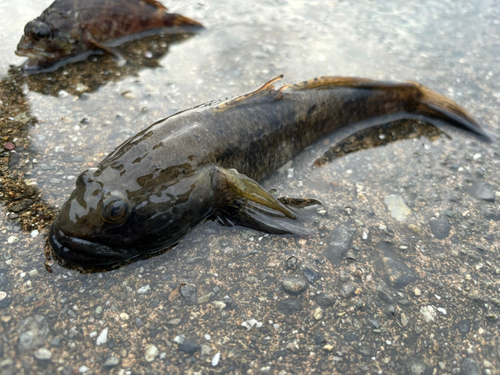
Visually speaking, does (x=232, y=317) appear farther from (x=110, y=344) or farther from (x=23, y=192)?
(x=23, y=192)

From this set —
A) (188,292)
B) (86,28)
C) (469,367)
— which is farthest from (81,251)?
(86,28)

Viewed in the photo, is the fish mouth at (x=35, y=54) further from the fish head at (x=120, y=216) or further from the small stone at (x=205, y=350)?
the small stone at (x=205, y=350)

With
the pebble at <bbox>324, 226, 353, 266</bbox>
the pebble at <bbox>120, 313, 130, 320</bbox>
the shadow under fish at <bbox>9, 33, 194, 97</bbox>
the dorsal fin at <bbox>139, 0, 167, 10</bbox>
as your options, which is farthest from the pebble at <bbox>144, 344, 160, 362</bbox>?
the dorsal fin at <bbox>139, 0, 167, 10</bbox>

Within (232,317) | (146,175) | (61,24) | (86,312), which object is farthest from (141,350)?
(61,24)

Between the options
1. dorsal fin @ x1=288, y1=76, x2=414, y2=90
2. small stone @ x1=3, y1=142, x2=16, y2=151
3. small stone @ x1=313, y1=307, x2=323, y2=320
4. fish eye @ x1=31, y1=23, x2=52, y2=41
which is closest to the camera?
small stone @ x1=313, y1=307, x2=323, y2=320

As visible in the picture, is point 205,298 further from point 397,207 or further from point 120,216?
point 397,207

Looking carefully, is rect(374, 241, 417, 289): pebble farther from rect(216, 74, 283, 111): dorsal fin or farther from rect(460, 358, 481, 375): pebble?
rect(216, 74, 283, 111): dorsal fin
